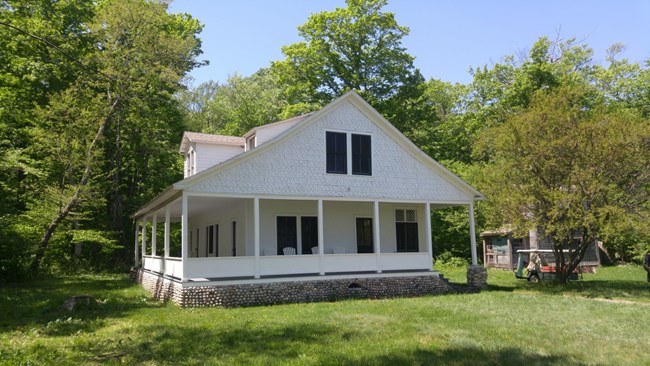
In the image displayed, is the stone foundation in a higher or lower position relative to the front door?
lower

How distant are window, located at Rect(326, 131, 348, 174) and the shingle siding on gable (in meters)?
0.22

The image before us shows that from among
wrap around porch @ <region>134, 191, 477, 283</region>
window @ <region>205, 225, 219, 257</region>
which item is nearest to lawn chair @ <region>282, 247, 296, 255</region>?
wrap around porch @ <region>134, 191, 477, 283</region>

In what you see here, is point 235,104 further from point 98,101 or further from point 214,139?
point 214,139

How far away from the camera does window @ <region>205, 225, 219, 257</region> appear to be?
2183cm

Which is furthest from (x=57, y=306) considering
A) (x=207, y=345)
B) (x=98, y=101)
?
(x=98, y=101)

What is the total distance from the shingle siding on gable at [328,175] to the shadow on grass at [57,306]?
160 inches

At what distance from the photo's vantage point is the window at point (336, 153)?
17.0 meters

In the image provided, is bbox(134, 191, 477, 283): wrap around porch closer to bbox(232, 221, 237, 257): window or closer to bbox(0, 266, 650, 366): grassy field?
bbox(232, 221, 237, 257): window

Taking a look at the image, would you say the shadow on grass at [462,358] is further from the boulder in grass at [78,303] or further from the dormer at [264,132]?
the dormer at [264,132]

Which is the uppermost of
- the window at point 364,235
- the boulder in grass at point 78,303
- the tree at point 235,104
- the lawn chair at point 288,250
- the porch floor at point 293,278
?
the tree at point 235,104

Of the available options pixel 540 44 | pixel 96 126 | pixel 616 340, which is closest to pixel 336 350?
pixel 616 340

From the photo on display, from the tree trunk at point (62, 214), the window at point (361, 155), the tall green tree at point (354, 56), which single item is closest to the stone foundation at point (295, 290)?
the window at point (361, 155)

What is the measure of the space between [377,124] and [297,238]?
5098mm

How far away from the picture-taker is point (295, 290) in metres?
15.1
